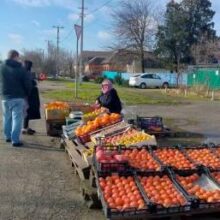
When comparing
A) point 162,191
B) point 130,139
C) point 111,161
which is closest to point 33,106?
point 130,139

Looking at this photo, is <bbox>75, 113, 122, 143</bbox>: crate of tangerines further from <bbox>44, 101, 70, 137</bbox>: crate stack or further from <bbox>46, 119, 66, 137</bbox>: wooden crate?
<bbox>46, 119, 66, 137</bbox>: wooden crate

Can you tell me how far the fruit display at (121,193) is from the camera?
16.4 feet

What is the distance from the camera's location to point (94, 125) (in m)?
9.11

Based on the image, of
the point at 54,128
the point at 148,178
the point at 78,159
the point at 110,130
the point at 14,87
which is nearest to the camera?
the point at 148,178

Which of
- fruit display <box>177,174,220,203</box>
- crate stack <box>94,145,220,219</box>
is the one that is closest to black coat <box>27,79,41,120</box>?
crate stack <box>94,145,220,219</box>

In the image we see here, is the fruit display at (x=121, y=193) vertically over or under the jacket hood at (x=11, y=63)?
under

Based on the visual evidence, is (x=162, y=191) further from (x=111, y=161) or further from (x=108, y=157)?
(x=108, y=157)

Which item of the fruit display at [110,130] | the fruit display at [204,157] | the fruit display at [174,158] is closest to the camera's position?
the fruit display at [174,158]

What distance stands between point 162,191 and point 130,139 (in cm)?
257

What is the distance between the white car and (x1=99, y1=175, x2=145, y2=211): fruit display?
39.8m

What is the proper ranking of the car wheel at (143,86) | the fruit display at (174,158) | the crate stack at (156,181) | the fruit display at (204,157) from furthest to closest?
1. the car wheel at (143,86)
2. the fruit display at (204,157)
3. the fruit display at (174,158)
4. the crate stack at (156,181)

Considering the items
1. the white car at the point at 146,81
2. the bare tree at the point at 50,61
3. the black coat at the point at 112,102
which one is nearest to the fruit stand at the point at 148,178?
the black coat at the point at 112,102

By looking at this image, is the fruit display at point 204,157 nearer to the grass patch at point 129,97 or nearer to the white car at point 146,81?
the grass patch at point 129,97

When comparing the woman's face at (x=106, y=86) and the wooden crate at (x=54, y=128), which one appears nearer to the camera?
the woman's face at (x=106, y=86)
